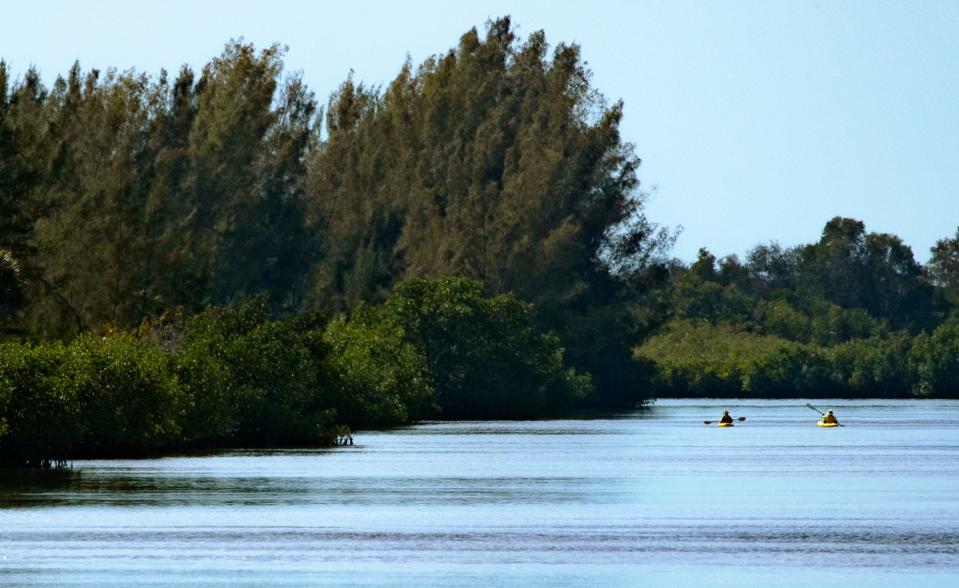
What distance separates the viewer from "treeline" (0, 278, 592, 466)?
5175cm

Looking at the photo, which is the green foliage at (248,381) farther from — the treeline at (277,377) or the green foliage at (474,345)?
the green foliage at (474,345)

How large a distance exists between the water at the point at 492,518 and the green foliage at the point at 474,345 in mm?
35118

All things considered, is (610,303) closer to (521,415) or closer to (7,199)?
(521,415)

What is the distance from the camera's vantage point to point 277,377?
6669 centimetres

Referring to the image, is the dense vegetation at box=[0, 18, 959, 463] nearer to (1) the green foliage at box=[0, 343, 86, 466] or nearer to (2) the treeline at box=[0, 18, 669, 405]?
(2) the treeline at box=[0, 18, 669, 405]

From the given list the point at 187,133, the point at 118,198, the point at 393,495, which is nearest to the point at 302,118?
the point at 187,133

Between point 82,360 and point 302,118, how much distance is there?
201 feet

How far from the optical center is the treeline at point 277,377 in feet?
170

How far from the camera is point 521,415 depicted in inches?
4215

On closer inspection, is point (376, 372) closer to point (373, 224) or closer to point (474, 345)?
point (474, 345)

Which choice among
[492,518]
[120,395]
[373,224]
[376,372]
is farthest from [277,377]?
[373,224]

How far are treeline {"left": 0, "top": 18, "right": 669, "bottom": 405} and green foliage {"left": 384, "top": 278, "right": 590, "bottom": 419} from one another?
7.58 m

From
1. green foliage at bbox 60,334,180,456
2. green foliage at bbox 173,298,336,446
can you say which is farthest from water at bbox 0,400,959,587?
green foliage at bbox 173,298,336,446

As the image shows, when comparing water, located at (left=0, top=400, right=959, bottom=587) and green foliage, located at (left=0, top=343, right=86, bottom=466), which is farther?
green foliage, located at (left=0, top=343, right=86, bottom=466)
